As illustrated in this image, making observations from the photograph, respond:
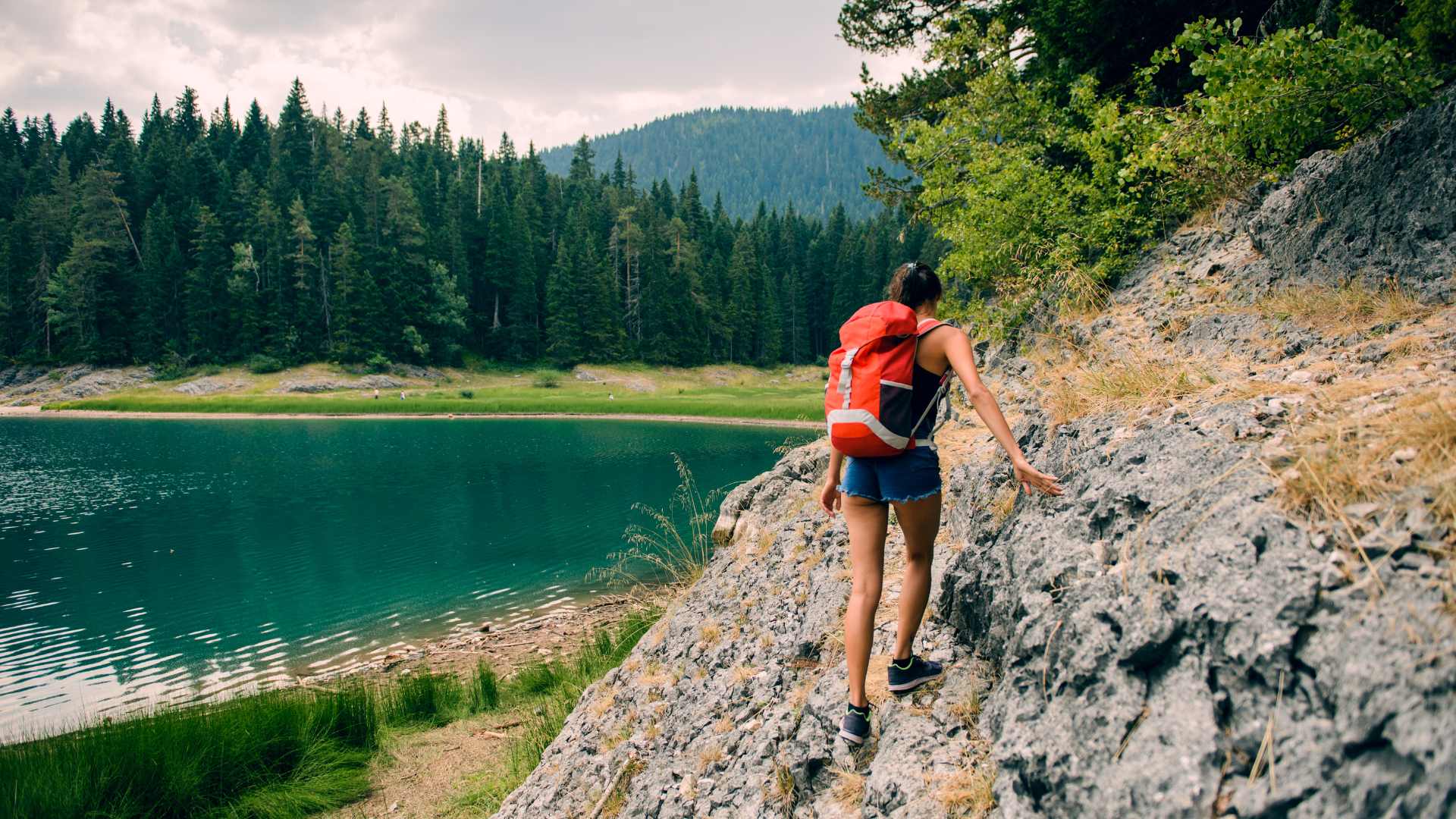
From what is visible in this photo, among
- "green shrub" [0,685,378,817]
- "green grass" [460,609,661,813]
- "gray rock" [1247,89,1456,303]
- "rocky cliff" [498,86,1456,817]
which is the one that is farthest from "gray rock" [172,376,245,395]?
"gray rock" [1247,89,1456,303]

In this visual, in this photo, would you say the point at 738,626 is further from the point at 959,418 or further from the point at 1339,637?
the point at 1339,637

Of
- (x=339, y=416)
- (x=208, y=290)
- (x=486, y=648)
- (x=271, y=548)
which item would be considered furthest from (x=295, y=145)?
(x=486, y=648)

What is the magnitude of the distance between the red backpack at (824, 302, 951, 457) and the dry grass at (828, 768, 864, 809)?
1.65 metres

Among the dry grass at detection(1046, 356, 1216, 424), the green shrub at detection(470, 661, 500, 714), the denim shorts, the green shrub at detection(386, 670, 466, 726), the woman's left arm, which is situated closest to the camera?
the woman's left arm

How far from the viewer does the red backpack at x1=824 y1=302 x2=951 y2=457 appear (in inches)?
135

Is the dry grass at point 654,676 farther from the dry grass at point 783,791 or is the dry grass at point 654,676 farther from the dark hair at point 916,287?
the dark hair at point 916,287

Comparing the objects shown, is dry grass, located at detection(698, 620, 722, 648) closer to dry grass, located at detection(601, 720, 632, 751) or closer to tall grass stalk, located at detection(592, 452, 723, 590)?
dry grass, located at detection(601, 720, 632, 751)

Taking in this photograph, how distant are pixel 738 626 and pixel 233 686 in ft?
30.1

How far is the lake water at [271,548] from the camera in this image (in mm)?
12062

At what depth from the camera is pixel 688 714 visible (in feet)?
17.7

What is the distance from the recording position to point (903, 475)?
11.4 feet

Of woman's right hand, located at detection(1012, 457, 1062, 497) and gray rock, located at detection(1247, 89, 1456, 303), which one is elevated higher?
gray rock, located at detection(1247, 89, 1456, 303)

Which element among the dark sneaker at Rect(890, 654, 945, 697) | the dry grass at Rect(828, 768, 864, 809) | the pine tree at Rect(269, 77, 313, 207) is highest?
the pine tree at Rect(269, 77, 313, 207)

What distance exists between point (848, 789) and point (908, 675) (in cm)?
64
